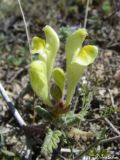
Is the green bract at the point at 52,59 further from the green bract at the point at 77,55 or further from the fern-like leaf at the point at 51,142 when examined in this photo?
the fern-like leaf at the point at 51,142

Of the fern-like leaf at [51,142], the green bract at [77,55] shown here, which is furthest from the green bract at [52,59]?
the fern-like leaf at [51,142]

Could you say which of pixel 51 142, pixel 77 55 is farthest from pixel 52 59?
pixel 51 142

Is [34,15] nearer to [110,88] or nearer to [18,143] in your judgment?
[110,88]

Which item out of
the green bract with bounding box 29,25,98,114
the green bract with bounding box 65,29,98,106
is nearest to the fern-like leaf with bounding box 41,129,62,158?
the green bract with bounding box 29,25,98,114

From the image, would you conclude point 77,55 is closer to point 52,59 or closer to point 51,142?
point 52,59

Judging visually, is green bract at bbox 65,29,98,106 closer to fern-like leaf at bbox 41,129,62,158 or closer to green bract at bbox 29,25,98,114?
green bract at bbox 29,25,98,114

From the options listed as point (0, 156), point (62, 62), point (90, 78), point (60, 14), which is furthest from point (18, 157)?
point (60, 14)
